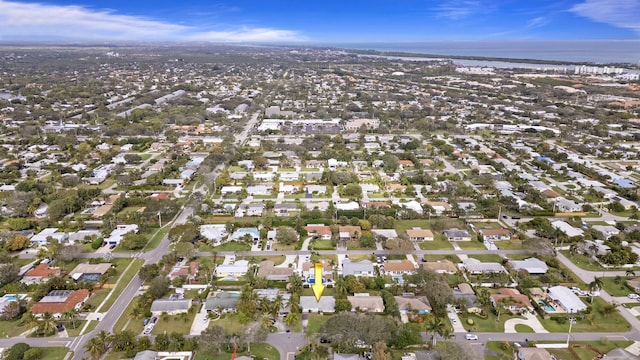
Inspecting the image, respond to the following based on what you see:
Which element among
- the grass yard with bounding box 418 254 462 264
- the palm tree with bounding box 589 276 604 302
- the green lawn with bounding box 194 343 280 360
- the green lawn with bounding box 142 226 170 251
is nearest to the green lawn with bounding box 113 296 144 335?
the green lawn with bounding box 194 343 280 360

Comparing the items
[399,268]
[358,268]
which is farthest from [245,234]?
[399,268]

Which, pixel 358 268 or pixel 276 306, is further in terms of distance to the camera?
pixel 358 268

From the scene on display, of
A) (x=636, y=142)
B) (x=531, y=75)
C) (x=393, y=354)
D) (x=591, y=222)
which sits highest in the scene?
(x=531, y=75)

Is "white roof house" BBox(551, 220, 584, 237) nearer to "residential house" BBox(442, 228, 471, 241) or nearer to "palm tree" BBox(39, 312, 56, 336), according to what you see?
"residential house" BBox(442, 228, 471, 241)

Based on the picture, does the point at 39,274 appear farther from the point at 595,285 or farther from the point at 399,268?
the point at 595,285

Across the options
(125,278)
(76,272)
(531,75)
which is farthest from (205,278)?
(531,75)

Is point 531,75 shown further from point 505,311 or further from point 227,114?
point 505,311

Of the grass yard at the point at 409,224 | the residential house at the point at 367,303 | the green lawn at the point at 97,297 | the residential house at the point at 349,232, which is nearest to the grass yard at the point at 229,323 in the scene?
the residential house at the point at 367,303
